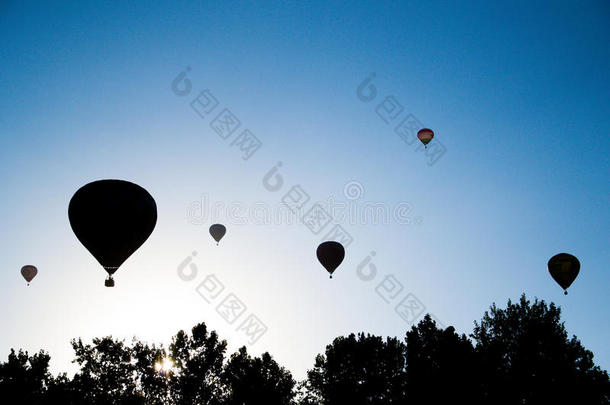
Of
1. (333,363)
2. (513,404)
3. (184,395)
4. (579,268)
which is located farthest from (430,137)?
(184,395)

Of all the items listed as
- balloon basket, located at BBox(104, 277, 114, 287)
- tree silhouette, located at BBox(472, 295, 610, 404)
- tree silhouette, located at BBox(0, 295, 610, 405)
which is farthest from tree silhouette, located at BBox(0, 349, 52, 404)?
tree silhouette, located at BBox(472, 295, 610, 404)

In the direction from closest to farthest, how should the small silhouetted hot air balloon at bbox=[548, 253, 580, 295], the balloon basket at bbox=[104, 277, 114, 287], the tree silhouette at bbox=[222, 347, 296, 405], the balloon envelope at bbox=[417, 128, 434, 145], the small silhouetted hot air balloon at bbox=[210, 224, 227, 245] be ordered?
the balloon basket at bbox=[104, 277, 114, 287] → the small silhouetted hot air balloon at bbox=[548, 253, 580, 295] → the balloon envelope at bbox=[417, 128, 434, 145] → the small silhouetted hot air balloon at bbox=[210, 224, 227, 245] → the tree silhouette at bbox=[222, 347, 296, 405]

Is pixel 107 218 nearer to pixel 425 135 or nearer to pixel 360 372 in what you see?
pixel 425 135

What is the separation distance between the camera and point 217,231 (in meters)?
34.7

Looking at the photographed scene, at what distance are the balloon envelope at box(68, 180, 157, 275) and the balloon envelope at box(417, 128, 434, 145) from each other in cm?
1852

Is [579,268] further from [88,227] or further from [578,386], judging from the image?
[88,227]

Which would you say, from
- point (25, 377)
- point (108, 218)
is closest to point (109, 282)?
point (108, 218)

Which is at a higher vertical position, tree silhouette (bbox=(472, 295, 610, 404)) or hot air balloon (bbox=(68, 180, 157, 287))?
tree silhouette (bbox=(472, 295, 610, 404))

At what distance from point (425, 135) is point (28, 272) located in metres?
34.2

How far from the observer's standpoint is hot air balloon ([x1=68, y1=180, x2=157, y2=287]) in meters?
18.8

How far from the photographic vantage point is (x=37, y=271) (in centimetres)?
3625

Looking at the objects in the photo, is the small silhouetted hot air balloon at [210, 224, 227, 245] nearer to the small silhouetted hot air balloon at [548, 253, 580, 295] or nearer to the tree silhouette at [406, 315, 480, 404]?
the tree silhouette at [406, 315, 480, 404]

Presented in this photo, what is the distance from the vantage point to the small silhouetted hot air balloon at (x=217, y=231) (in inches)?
1363

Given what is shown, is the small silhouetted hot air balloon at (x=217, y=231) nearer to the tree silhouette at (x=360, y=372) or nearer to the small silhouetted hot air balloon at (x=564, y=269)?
the tree silhouette at (x=360, y=372)
